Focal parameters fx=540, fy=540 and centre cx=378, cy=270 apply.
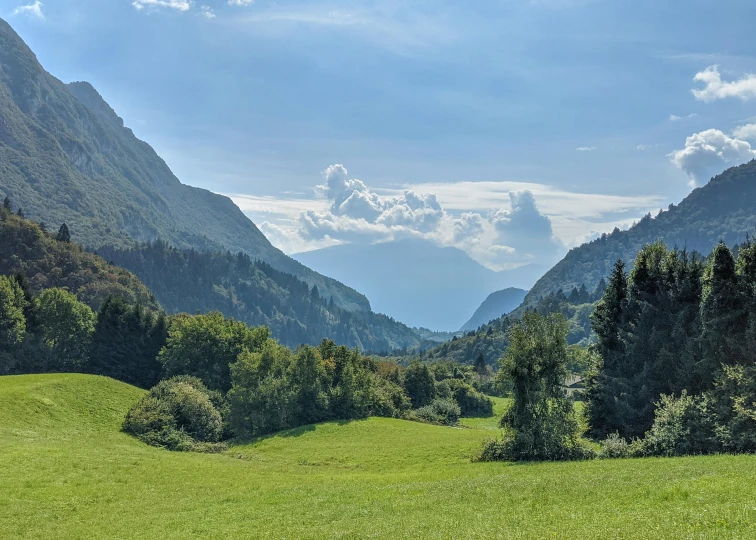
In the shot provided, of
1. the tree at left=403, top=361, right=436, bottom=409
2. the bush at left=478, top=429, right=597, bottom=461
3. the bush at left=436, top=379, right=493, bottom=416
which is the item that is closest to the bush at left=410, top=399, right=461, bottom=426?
the tree at left=403, top=361, right=436, bottom=409

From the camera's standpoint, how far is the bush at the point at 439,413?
10221 cm

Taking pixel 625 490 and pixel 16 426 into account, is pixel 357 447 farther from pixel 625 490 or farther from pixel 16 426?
pixel 625 490

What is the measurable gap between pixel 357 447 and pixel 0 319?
75913 millimetres

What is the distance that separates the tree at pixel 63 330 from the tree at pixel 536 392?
94045mm

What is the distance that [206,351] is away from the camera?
102188mm

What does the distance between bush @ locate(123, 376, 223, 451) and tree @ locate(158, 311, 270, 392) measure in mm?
15999

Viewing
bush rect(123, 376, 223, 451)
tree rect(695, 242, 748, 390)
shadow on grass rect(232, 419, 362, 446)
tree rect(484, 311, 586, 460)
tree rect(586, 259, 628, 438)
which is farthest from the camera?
shadow on grass rect(232, 419, 362, 446)

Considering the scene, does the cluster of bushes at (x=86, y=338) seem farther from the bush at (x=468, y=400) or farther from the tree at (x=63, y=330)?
the bush at (x=468, y=400)

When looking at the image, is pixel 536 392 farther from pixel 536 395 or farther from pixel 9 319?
pixel 9 319

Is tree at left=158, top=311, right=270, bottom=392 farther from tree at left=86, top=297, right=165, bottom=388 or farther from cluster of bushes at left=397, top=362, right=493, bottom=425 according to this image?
cluster of bushes at left=397, top=362, right=493, bottom=425

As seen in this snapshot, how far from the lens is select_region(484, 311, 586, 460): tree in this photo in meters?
45.1

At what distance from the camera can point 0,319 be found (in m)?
98.1

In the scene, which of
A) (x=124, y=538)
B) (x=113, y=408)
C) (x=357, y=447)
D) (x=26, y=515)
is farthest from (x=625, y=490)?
(x=113, y=408)

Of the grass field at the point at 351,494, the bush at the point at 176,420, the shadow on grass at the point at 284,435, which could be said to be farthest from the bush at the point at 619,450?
the bush at the point at 176,420
